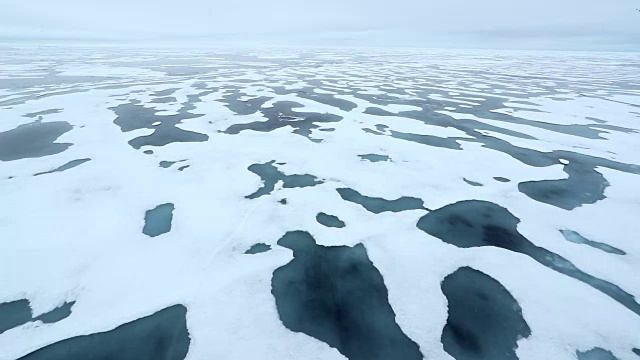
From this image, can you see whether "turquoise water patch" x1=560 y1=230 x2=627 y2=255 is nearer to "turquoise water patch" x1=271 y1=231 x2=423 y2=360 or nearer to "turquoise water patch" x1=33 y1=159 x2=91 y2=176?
"turquoise water patch" x1=271 y1=231 x2=423 y2=360

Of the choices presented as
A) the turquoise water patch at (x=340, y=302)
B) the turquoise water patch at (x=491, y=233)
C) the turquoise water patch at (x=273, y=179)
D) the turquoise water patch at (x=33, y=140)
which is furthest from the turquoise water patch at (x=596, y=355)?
the turquoise water patch at (x=33, y=140)

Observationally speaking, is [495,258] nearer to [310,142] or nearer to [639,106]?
[310,142]

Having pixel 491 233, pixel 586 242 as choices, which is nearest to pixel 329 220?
pixel 491 233

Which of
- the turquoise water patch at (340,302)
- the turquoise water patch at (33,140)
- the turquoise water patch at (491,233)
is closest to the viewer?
the turquoise water patch at (340,302)

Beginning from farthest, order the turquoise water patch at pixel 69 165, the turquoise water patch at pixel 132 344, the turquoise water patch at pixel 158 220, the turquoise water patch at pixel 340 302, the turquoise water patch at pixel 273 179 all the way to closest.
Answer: the turquoise water patch at pixel 69 165 → the turquoise water patch at pixel 273 179 → the turquoise water patch at pixel 158 220 → the turquoise water patch at pixel 340 302 → the turquoise water patch at pixel 132 344

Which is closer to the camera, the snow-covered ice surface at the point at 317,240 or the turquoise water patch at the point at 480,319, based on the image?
the turquoise water patch at the point at 480,319

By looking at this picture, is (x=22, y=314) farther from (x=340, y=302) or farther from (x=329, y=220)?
(x=329, y=220)

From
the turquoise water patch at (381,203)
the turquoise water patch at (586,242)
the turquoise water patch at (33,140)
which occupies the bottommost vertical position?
the turquoise water patch at (33,140)

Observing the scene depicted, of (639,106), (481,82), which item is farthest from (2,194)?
(481,82)

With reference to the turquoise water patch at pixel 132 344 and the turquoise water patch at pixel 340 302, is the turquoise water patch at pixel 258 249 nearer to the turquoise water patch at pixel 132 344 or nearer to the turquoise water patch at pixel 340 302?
the turquoise water patch at pixel 340 302

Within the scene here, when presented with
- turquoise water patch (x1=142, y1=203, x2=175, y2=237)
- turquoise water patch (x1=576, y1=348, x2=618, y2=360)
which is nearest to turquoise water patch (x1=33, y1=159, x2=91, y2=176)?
turquoise water patch (x1=142, y1=203, x2=175, y2=237)
